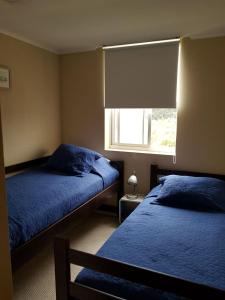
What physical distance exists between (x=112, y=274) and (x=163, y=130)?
2.28 m

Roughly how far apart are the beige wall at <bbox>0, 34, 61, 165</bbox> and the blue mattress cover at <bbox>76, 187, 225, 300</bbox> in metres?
1.70

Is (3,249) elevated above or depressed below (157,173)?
above

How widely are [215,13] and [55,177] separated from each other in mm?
2231

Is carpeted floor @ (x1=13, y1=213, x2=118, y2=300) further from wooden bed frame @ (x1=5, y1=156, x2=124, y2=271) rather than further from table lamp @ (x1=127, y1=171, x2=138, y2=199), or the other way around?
table lamp @ (x1=127, y1=171, x2=138, y2=199)

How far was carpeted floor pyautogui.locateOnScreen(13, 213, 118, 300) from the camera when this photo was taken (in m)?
1.94

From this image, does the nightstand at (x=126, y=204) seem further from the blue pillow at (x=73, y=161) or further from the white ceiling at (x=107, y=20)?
the white ceiling at (x=107, y=20)

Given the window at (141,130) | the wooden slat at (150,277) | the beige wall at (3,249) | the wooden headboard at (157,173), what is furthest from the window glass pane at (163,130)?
the beige wall at (3,249)

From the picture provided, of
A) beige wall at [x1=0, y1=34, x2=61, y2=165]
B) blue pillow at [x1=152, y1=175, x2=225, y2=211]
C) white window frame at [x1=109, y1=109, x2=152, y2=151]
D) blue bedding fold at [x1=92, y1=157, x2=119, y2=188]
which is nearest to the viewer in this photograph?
blue pillow at [x1=152, y1=175, x2=225, y2=211]

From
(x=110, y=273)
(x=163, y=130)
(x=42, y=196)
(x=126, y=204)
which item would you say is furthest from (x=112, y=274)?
(x=163, y=130)

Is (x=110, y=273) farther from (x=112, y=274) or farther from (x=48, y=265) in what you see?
(x=48, y=265)

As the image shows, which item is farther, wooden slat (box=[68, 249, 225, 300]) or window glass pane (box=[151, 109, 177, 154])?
window glass pane (box=[151, 109, 177, 154])

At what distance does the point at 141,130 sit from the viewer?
10.8ft

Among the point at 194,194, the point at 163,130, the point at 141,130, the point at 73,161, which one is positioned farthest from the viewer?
the point at 141,130

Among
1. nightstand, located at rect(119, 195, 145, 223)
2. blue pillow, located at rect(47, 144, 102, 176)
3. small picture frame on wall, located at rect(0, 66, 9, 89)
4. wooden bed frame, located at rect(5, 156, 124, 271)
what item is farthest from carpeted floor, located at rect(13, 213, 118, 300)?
small picture frame on wall, located at rect(0, 66, 9, 89)
